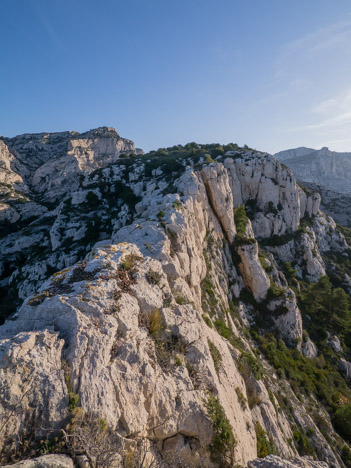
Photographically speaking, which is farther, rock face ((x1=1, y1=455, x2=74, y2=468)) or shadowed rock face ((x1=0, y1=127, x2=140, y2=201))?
shadowed rock face ((x1=0, y1=127, x2=140, y2=201))

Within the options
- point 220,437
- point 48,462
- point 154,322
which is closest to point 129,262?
point 154,322

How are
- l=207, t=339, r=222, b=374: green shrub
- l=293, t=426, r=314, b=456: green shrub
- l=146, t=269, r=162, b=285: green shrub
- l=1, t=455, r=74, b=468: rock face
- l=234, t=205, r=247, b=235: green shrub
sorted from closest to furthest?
1. l=1, t=455, r=74, b=468: rock face
2. l=146, t=269, r=162, b=285: green shrub
3. l=207, t=339, r=222, b=374: green shrub
4. l=293, t=426, r=314, b=456: green shrub
5. l=234, t=205, r=247, b=235: green shrub

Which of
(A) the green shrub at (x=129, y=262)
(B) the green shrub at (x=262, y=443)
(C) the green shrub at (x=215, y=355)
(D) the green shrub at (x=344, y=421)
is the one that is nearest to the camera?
(A) the green shrub at (x=129, y=262)

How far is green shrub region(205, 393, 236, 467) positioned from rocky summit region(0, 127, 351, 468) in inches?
2.0

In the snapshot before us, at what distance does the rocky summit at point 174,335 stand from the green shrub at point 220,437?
0.05 metres

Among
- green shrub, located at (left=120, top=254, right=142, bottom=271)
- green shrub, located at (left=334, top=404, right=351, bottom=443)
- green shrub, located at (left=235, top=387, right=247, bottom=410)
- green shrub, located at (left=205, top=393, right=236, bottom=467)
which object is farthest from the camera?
green shrub, located at (left=334, top=404, right=351, bottom=443)

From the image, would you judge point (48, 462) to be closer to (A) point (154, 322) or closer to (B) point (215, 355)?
(A) point (154, 322)

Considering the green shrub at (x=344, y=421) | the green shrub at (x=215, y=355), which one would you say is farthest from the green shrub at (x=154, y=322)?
the green shrub at (x=344, y=421)

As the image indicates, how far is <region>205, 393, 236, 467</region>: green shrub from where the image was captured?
8.52 m

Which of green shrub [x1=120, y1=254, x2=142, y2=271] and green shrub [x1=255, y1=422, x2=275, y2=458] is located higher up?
green shrub [x1=120, y1=254, x2=142, y2=271]

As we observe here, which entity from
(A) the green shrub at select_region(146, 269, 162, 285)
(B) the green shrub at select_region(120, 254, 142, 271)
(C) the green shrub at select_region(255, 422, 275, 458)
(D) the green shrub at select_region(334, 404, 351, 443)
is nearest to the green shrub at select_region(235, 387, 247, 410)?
(C) the green shrub at select_region(255, 422, 275, 458)

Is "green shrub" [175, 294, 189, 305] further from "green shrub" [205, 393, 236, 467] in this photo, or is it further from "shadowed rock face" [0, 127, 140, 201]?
"shadowed rock face" [0, 127, 140, 201]

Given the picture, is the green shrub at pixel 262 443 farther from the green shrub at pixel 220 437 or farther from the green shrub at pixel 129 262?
the green shrub at pixel 129 262

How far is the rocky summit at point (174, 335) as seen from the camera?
618 centimetres
